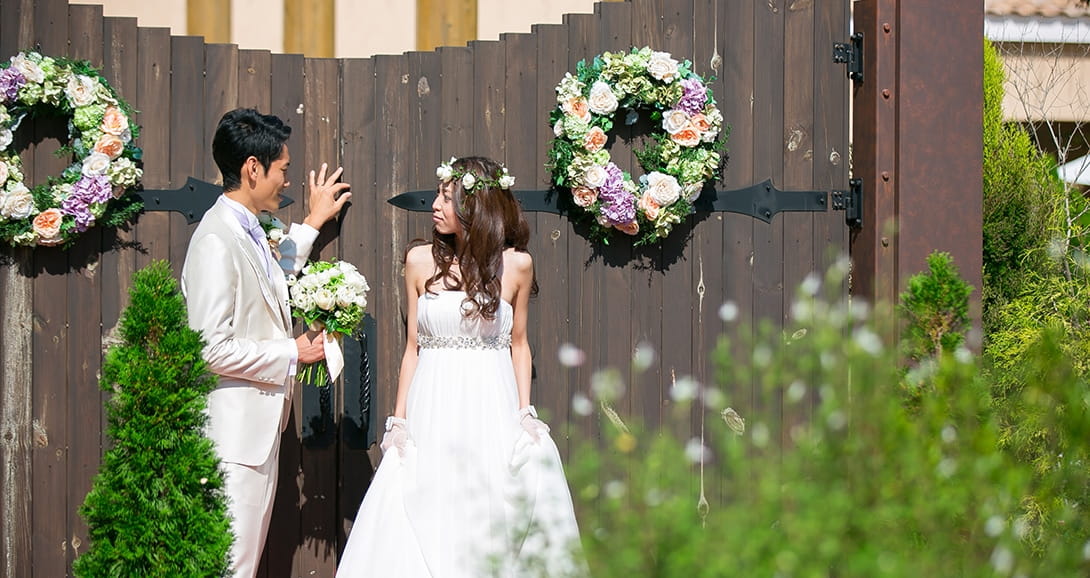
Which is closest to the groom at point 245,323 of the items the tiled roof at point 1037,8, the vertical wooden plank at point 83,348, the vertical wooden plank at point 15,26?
the vertical wooden plank at point 83,348

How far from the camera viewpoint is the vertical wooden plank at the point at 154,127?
4176mm

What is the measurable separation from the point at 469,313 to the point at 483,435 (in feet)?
1.49

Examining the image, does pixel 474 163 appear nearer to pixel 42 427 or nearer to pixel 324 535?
pixel 324 535

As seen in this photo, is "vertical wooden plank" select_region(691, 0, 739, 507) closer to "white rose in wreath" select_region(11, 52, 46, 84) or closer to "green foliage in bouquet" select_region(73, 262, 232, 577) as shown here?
"green foliage in bouquet" select_region(73, 262, 232, 577)

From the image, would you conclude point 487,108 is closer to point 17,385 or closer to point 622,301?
point 622,301

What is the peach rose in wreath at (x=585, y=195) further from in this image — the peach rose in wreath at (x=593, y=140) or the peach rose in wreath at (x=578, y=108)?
the peach rose in wreath at (x=578, y=108)

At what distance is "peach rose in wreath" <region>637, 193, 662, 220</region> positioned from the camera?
4203mm

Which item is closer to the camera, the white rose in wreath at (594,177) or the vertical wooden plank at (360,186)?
the white rose in wreath at (594,177)

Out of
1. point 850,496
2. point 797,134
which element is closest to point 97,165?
point 797,134

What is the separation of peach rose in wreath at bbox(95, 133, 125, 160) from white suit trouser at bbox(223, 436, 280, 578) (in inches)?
53.5

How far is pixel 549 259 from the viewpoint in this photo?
4352 mm

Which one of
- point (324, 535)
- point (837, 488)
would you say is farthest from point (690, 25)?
point (837, 488)

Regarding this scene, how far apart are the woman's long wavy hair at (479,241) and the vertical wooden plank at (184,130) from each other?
1085 millimetres

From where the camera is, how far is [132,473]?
306 cm
